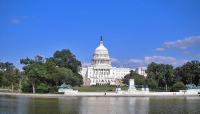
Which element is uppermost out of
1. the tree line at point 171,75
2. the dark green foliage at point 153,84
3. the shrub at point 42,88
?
the tree line at point 171,75

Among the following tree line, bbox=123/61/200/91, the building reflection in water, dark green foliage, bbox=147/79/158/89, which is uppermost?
tree line, bbox=123/61/200/91

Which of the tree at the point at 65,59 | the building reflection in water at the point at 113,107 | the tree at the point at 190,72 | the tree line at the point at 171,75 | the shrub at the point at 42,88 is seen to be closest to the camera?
the building reflection in water at the point at 113,107

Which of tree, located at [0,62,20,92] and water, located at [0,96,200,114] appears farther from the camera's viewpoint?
tree, located at [0,62,20,92]

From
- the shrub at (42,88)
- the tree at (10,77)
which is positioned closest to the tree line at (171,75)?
the shrub at (42,88)

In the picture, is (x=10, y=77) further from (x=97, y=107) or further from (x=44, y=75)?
(x=97, y=107)

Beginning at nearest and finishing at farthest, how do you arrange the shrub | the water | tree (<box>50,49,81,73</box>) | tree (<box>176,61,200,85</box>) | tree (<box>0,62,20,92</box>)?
1. the water
2. the shrub
3. tree (<box>0,62,20,92</box>)
4. tree (<box>176,61,200,85</box>)
5. tree (<box>50,49,81,73</box>)

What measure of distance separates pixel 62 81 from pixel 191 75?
107ft

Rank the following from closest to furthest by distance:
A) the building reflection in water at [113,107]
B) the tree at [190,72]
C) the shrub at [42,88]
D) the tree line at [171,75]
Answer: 1. the building reflection in water at [113,107]
2. the shrub at [42,88]
3. the tree at [190,72]
4. the tree line at [171,75]

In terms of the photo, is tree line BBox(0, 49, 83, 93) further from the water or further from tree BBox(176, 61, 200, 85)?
the water

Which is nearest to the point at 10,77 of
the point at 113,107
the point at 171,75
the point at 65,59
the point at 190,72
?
the point at 65,59

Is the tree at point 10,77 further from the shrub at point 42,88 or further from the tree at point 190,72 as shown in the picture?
the tree at point 190,72

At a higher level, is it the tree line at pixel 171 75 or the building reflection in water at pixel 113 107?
the tree line at pixel 171 75

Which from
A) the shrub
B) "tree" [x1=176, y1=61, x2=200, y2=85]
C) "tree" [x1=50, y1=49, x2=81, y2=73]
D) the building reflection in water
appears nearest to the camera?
the building reflection in water

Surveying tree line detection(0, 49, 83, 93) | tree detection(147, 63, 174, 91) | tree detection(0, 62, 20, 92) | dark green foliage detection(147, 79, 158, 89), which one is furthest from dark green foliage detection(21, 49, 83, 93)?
tree detection(147, 63, 174, 91)
